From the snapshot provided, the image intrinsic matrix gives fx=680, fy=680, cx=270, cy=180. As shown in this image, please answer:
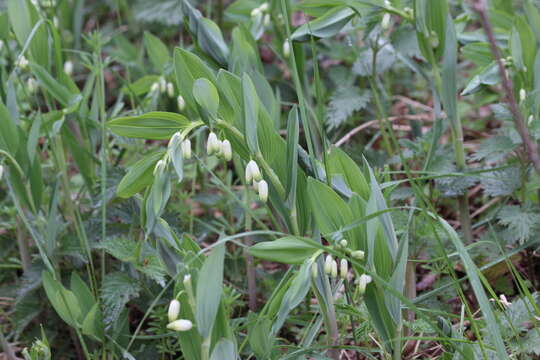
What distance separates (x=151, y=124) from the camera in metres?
1.45

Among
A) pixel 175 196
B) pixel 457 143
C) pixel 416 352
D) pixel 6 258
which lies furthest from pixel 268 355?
pixel 6 258

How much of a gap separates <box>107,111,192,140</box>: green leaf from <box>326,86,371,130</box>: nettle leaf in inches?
38.8

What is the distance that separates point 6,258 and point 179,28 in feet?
5.69

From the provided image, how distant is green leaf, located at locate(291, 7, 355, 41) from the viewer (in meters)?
1.80

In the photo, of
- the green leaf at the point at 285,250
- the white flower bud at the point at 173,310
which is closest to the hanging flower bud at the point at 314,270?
the green leaf at the point at 285,250

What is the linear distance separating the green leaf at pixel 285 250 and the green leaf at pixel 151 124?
12.9 inches

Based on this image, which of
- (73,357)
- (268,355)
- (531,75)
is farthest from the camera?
(73,357)

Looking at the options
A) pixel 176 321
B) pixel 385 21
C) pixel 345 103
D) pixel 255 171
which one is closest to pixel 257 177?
Answer: pixel 255 171

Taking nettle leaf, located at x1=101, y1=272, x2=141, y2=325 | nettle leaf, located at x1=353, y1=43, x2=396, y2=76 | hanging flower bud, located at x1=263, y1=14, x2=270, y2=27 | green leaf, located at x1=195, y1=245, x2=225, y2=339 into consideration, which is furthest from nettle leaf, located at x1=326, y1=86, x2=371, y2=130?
green leaf, located at x1=195, y1=245, x2=225, y2=339

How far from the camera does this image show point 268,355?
142 cm

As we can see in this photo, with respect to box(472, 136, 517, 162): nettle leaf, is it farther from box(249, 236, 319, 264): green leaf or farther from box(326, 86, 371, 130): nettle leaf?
box(249, 236, 319, 264): green leaf

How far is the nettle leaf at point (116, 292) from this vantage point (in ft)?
5.64

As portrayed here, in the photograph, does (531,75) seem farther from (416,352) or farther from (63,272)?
(63,272)

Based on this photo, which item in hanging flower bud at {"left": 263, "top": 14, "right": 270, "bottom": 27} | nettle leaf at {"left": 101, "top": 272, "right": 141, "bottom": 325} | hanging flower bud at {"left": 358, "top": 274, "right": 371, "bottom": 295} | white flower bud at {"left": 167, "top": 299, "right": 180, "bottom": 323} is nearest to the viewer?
white flower bud at {"left": 167, "top": 299, "right": 180, "bottom": 323}
